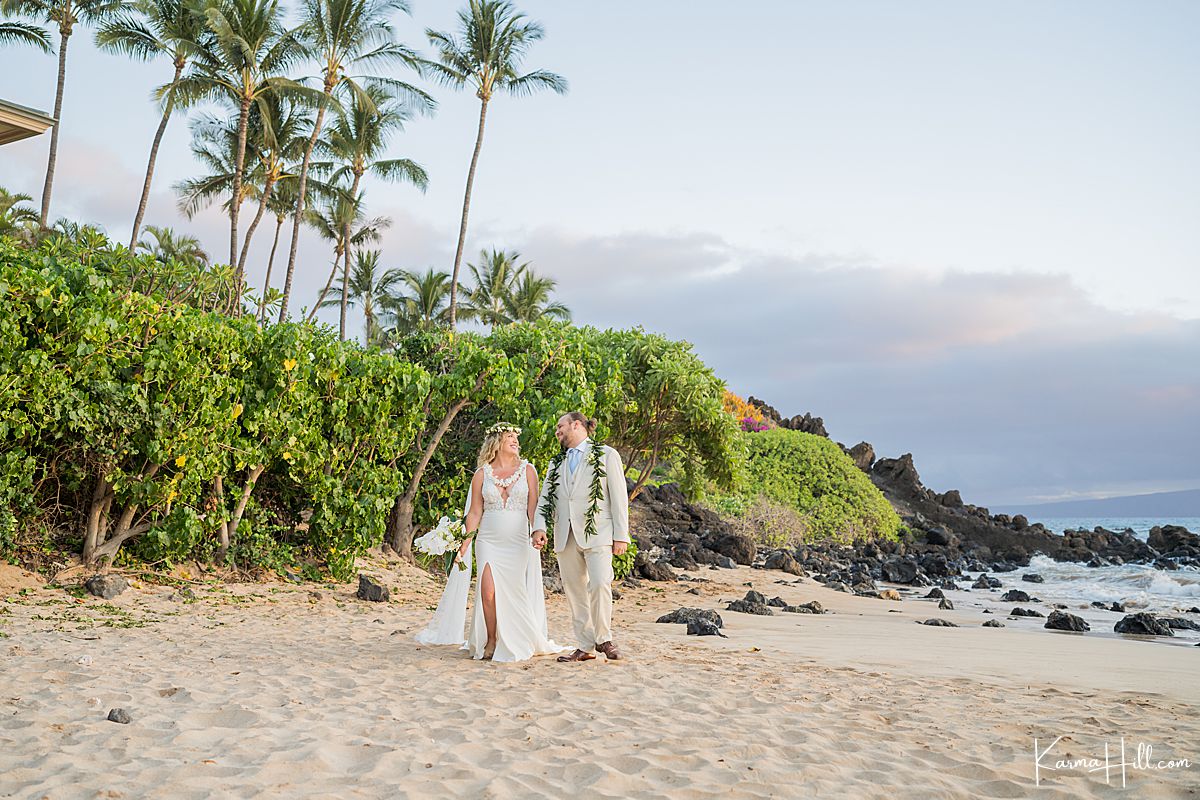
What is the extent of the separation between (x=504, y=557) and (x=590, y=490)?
0.90 metres

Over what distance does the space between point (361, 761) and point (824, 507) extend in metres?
29.8

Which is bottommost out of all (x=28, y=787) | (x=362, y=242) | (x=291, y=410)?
(x=28, y=787)

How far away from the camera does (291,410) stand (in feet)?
36.1

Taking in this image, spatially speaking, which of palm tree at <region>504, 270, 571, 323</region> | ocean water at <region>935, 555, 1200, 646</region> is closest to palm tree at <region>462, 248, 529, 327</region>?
palm tree at <region>504, 270, 571, 323</region>

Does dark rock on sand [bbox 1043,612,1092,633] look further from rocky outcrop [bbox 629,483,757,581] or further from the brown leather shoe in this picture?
the brown leather shoe

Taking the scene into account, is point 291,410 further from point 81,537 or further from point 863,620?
point 863,620

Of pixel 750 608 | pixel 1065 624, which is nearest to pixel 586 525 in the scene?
pixel 750 608

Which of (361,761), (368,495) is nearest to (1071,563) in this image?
(368,495)

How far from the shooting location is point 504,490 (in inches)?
295

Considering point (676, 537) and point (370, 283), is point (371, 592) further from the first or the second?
point (370, 283)

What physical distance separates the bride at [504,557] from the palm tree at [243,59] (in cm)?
2616

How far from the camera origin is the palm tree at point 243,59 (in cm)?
2927

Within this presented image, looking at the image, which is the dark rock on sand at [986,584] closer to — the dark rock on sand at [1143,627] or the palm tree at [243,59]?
the dark rock on sand at [1143,627]

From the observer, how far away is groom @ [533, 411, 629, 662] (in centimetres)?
732
